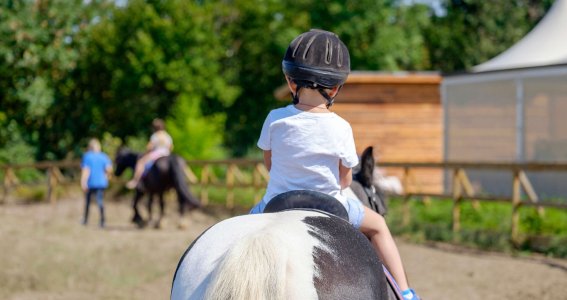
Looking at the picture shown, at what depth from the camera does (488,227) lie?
1406 cm

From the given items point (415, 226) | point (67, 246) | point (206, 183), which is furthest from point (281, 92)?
point (67, 246)

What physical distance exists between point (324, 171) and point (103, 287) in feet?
22.5

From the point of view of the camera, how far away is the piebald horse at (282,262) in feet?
10.4

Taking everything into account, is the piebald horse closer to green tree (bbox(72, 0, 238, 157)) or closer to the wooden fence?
the wooden fence

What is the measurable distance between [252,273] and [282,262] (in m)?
0.11

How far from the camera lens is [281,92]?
76.2 ft

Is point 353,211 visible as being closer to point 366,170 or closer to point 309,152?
point 309,152

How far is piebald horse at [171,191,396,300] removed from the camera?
10.4ft

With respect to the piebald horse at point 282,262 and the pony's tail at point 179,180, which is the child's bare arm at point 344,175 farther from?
the pony's tail at point 179,180

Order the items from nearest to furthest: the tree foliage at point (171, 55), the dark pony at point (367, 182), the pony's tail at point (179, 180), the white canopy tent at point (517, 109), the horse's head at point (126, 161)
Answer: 1. the dark pony at point (367, 182)
2. the pony's tail at point (179, 180)
3. the white canopy tent at point (517, 109)
4. the horse's head at point (126, 161)
5. the tree foliage at point (171, 55)

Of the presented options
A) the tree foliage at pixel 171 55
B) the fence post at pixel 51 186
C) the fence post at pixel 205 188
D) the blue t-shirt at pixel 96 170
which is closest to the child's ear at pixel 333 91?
the blue t-shirt at pixel 96 170

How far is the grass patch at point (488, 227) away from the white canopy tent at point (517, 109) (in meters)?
2.69

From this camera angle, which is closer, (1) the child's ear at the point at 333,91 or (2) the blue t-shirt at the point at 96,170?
(1) the child's ear at the point at 333,91

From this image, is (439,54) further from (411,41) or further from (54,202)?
(54,202)
